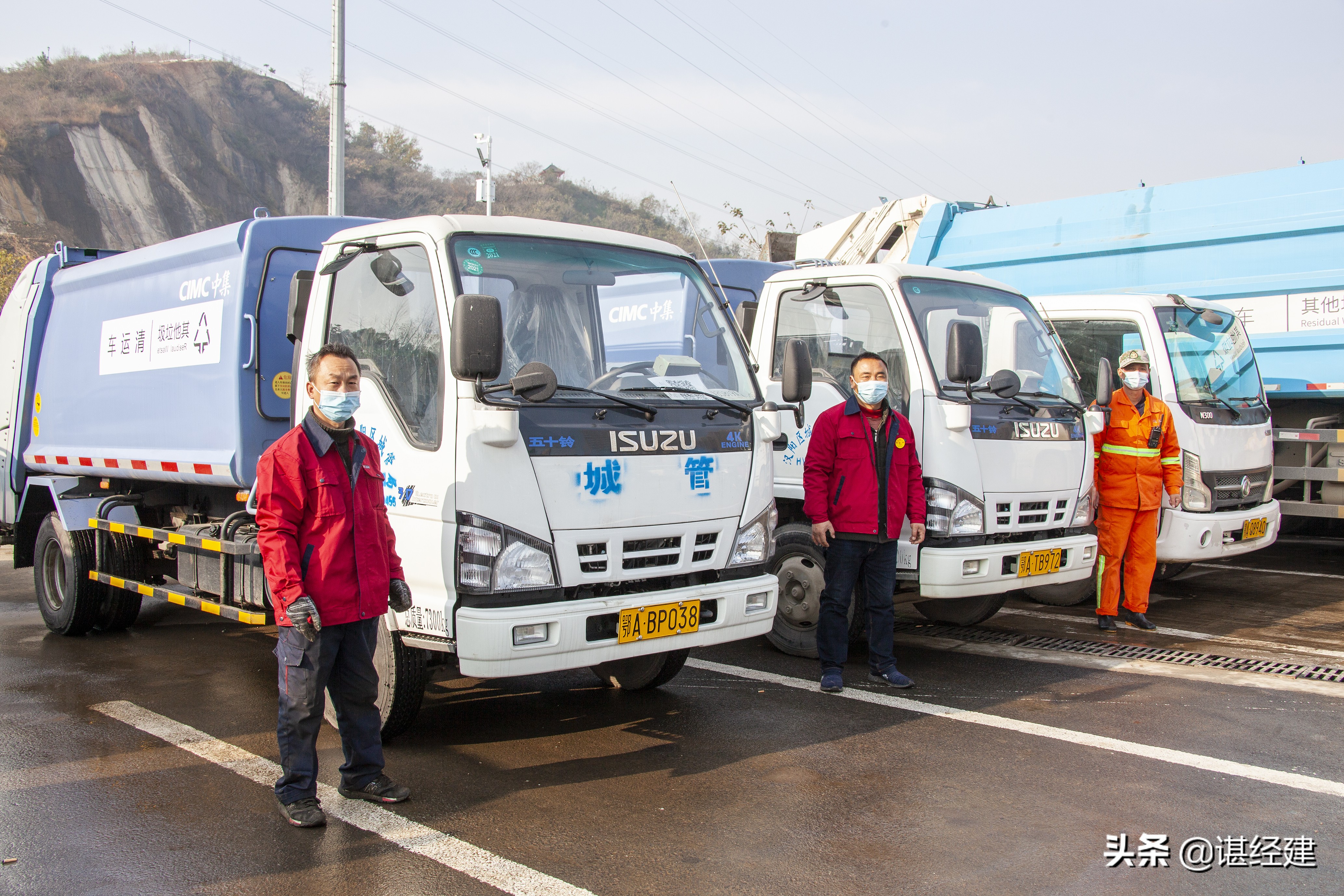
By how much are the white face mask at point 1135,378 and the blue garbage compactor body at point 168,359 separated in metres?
4.92

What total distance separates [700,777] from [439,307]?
2.22 meters

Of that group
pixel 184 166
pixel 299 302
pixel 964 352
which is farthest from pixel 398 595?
pixel 184 166

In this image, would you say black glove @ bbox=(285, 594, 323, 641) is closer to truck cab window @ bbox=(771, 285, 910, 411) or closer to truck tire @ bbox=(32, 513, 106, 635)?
truck cab window @ bbox=(771, 285, 910, 411)

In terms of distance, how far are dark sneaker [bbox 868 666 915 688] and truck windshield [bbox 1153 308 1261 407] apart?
331 cm

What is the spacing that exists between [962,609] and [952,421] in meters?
1.90

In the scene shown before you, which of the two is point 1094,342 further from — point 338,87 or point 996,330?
point 338,87

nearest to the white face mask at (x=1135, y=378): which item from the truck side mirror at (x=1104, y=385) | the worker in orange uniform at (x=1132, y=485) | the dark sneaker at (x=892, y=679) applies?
the worker in orange uniform at (x=1132, y=485)

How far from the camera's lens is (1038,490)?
624 centimetres

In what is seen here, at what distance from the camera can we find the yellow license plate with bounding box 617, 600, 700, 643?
4.39 m

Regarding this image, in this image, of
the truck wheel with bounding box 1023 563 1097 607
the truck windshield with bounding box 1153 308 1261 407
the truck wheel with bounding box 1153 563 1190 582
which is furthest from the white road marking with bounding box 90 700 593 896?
the truck wheel with bounding box 1153 563 1190 582

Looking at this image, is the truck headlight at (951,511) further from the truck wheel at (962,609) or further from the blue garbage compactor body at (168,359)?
the blue garbage compactor body at (168,359)

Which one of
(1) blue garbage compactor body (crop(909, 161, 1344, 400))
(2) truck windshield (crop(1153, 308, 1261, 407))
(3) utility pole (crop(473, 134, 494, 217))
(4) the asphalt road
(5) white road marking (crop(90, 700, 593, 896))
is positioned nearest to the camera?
(5) white road marking (crop(90, 700, 593, 896))

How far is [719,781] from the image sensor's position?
14.3ft

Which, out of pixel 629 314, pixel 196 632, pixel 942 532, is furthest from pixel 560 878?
pixel 196 632
